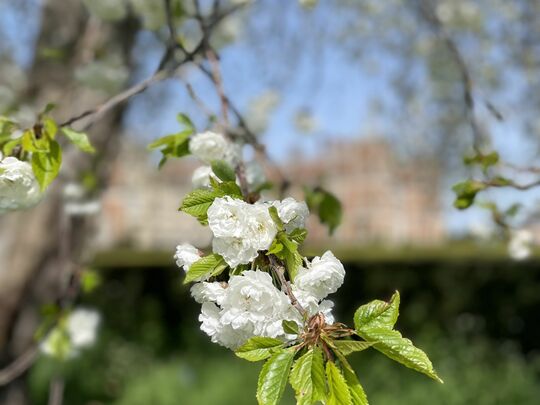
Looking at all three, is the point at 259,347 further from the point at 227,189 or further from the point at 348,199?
the point at 348,199

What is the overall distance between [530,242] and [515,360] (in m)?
3.80

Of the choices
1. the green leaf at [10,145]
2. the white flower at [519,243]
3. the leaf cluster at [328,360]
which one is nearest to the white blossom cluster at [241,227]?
the leaf cluster at [328,360]

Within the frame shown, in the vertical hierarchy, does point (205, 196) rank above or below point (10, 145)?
below

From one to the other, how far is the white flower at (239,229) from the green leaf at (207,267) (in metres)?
0.02

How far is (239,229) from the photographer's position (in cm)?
79

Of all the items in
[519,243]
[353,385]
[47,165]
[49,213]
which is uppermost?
[49,213]

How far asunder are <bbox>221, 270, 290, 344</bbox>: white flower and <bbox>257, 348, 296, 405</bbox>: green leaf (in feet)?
0.12

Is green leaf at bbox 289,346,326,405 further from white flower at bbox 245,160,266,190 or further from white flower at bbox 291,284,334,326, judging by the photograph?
white flower at bbox 245,160,266,190

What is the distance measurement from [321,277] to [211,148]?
417mm

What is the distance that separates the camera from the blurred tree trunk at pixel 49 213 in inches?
124

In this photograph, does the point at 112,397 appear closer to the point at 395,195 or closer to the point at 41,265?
the point at 41,265

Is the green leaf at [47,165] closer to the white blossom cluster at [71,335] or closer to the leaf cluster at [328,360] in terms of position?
the leaf cluster at [328,360]

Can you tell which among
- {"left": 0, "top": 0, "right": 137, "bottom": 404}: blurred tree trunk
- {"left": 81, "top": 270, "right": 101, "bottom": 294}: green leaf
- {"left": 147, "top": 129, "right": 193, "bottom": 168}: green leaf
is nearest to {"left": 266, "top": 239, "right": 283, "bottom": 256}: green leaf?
{"left": 147, "top": 129, "right": 193, "bottom": 168}: green leaf

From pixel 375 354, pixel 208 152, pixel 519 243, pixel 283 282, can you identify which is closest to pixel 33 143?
pixel 208 152
